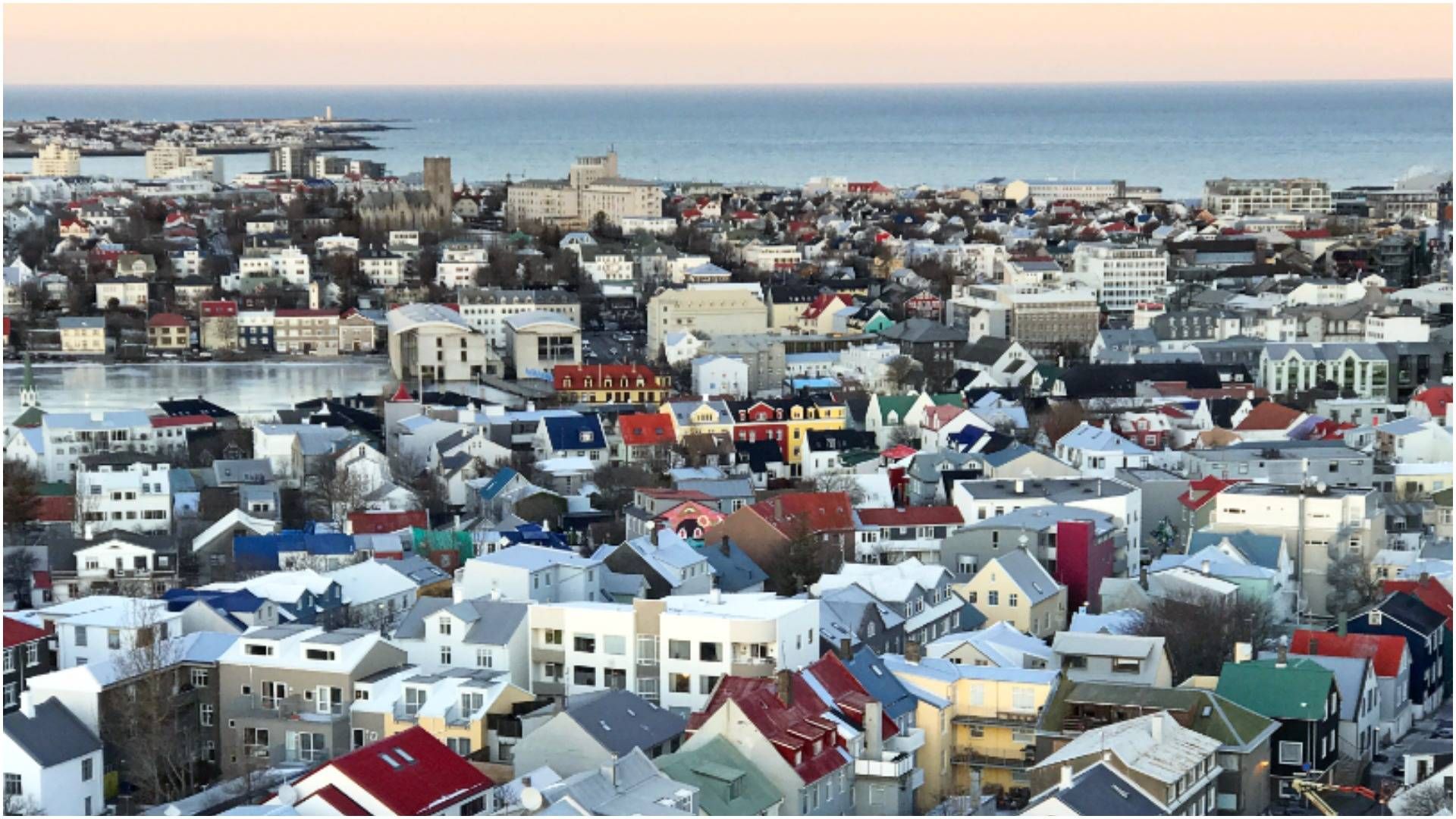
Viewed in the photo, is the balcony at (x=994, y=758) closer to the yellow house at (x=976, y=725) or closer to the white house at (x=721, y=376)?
the yellow house at (x=976, y=725)

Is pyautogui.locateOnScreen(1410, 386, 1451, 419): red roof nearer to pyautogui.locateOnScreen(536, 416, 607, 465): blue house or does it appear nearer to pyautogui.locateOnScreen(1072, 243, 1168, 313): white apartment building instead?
pyautogui.locateOnScreen(536, 416, 607, 465): blue house

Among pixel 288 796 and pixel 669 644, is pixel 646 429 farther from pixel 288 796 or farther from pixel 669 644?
pixel 288 796

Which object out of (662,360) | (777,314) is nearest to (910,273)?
(777,314)

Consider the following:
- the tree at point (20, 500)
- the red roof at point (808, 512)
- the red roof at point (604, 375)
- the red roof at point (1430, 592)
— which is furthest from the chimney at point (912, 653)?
the red roof at point (604, 375)

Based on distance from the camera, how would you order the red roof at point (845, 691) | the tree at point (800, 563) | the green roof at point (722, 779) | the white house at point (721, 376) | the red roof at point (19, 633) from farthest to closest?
1. the white house at point (721, 376)
2. the tree at point (800, 563)
3. the red roof at point (19, 633)
4. the red roof at point (845, 691)
5. the green roof at point (722, 779)

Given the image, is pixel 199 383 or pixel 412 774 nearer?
pixel 412 774

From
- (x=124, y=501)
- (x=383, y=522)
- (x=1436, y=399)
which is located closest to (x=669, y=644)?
(x=383, y=522)

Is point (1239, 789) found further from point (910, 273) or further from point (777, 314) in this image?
point (910, 273)
